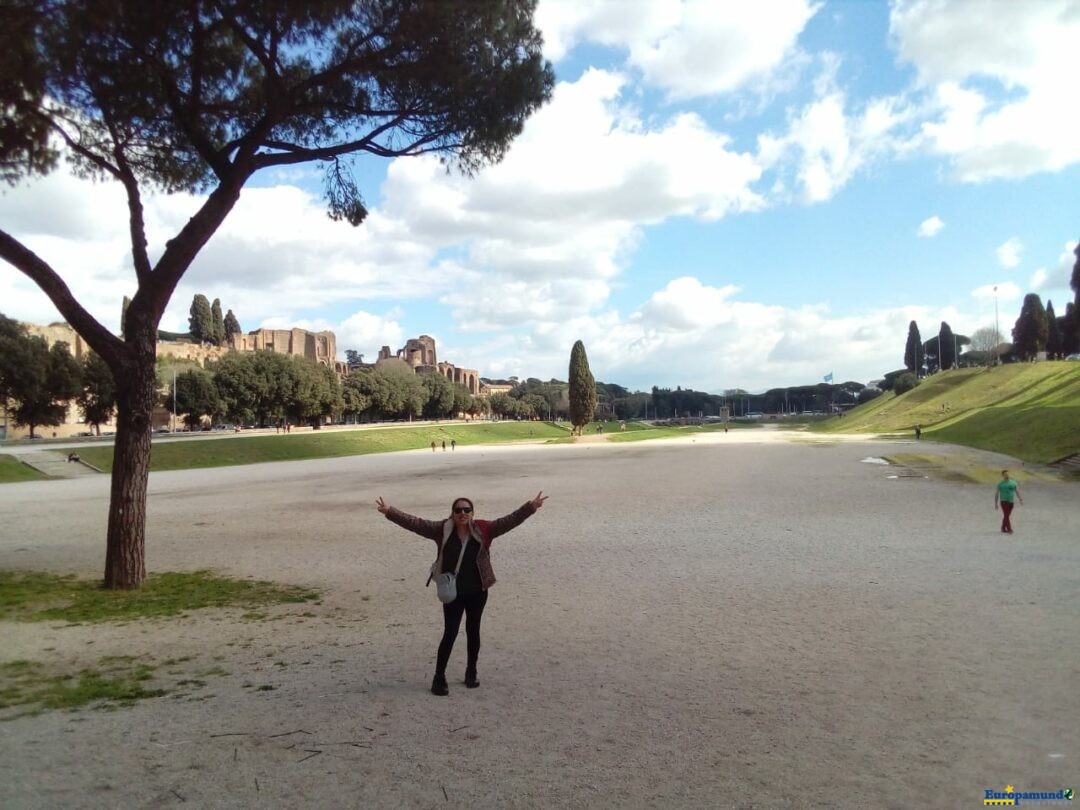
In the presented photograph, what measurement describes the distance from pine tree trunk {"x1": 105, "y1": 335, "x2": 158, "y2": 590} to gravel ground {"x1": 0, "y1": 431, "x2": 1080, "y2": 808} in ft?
5.09

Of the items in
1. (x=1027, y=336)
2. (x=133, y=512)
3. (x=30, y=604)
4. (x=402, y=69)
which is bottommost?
(x=30, y=604)

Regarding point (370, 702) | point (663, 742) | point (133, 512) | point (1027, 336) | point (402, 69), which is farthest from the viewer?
point (1027, 336)

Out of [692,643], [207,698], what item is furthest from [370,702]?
[692,643]

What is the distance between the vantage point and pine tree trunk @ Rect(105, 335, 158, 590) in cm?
855

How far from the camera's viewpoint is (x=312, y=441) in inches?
1912

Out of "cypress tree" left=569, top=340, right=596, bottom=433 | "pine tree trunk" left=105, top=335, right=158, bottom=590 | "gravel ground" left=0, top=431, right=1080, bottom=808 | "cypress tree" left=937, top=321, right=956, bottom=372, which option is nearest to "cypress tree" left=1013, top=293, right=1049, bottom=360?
"cypress tree" left=937, top=321, right=956, bottom=372

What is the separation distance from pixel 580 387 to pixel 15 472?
44.9 metres

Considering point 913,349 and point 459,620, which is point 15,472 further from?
point 913,349

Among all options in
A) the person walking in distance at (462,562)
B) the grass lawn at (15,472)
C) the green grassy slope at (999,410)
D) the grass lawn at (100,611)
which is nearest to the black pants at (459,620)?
the person walking in distance at (462,562)

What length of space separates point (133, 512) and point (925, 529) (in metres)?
12.2

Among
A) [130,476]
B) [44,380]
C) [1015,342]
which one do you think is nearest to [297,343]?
[44,380]

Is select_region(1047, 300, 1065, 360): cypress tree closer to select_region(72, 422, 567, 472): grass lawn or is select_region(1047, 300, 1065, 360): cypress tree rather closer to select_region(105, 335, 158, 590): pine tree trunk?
select_region(72, 422, 567, 472): grass lawn

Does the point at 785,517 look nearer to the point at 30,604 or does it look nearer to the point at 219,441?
the point at 30,604

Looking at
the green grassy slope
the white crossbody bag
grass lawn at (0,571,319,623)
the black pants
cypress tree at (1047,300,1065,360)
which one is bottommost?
grass lawn at (0,571,319,623)
